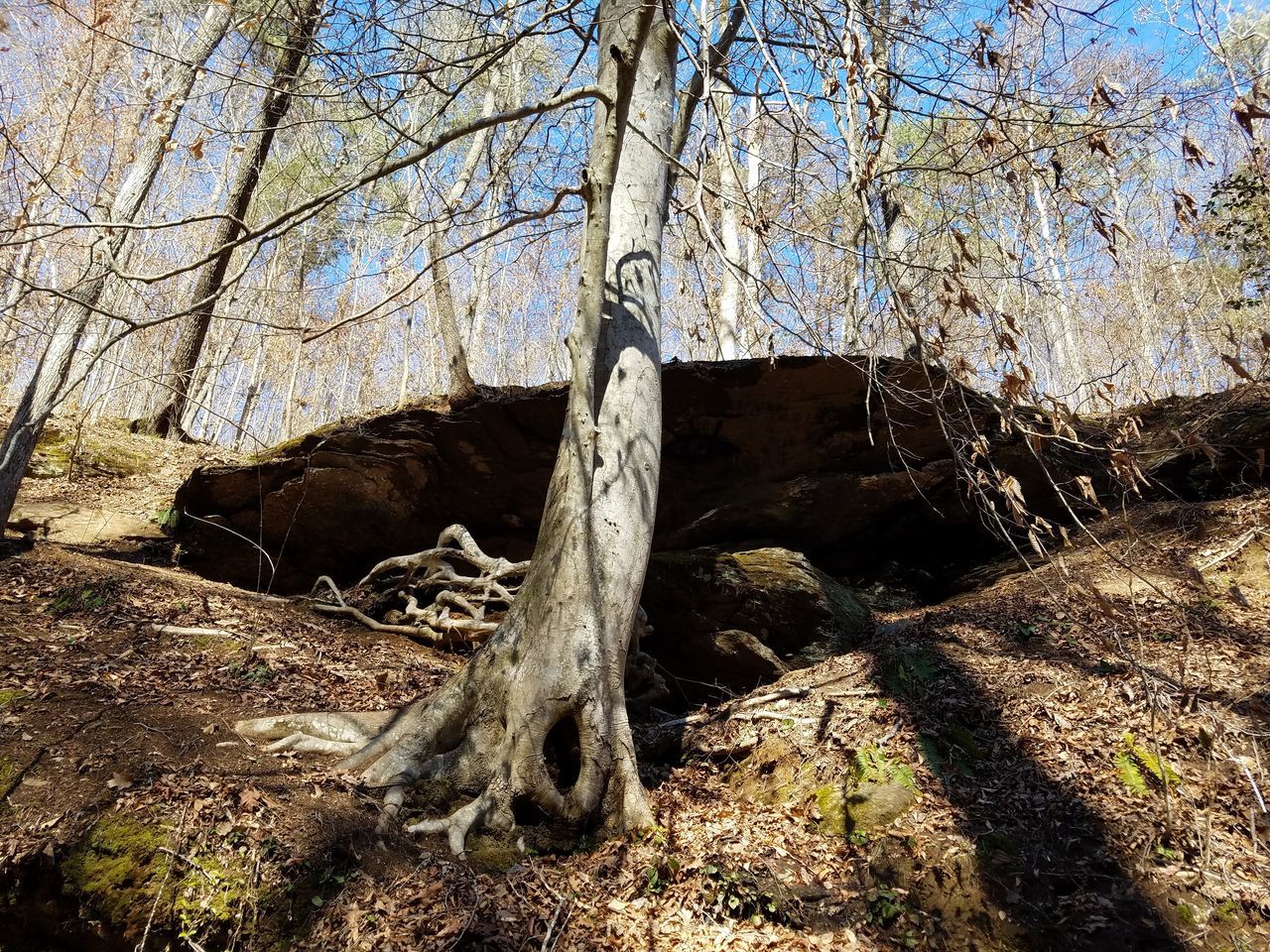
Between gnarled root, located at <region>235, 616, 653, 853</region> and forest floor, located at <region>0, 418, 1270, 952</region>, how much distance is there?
0.44 feet

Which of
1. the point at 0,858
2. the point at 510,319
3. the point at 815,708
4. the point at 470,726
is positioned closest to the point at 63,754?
the point at 0,858

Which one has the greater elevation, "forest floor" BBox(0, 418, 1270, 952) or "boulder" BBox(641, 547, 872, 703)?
"boulder" BBox(641, 547, 872, 703)

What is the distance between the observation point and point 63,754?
3141 mm

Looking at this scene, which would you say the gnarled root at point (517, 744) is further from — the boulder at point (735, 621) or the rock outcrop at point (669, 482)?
the rock outcrop at point (669, 482)

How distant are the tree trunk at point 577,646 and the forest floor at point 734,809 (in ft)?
0.60

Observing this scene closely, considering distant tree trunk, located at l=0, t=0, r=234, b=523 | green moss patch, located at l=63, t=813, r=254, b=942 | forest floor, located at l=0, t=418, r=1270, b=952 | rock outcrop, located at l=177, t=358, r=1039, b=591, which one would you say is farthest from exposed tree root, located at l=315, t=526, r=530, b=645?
green moss patch, located at l=63, t=813, r=254, b=942

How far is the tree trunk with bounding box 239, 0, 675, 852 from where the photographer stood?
3480 mm

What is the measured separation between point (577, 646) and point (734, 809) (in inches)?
51.3

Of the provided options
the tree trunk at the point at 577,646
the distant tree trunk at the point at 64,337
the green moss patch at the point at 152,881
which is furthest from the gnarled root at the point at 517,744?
the distant tree trunk at the point at 64,337

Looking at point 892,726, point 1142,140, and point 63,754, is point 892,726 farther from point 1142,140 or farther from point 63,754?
point 63,754

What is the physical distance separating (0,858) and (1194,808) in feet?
16.3

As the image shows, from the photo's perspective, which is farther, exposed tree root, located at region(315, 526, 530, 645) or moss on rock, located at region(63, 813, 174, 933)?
exposed tree root, located at region(315, 526, 530, 645)

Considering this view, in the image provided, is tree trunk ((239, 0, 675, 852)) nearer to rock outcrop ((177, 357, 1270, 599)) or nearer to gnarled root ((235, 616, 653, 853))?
gnarled root ((235, 616, 653, 853))

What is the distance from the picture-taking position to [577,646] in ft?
11.6
